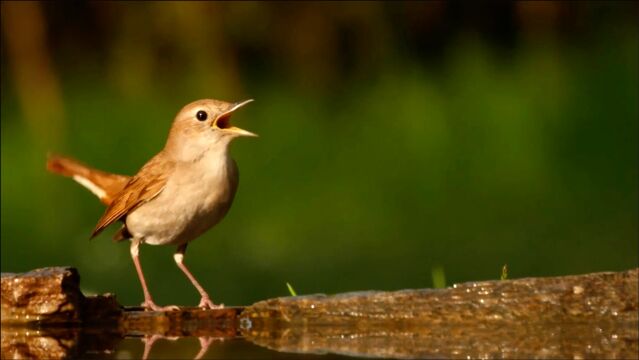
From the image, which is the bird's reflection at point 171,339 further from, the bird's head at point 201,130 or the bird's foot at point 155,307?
the bird's head at point 201,130

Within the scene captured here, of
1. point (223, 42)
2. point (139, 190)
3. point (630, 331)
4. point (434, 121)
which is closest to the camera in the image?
point (630, 331)

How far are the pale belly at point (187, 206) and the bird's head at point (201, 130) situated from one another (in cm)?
14

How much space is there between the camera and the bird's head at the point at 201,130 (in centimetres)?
732

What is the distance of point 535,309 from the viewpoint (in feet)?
19.6

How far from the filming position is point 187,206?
280 inches

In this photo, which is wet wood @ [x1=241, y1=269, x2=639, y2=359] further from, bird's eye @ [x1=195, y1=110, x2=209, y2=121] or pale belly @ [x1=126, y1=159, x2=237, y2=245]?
bird's eye @ [x1=195, y1=110, x2=209, y2=121]

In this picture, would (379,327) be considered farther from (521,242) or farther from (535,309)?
(521,242)

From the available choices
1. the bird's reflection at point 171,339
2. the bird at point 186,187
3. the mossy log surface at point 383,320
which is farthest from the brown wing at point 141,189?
the bird's reflection at point 171,339

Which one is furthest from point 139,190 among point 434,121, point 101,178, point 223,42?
point 223,42

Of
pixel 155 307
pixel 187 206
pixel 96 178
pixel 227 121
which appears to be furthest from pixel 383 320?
pixel 96 178

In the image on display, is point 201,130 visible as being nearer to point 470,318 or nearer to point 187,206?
point 187,206

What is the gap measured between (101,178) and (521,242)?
10.6ft

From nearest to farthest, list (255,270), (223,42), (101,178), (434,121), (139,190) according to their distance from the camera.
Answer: (139,190) → (101,178) → (255,270) → (434,121) → (223,42)

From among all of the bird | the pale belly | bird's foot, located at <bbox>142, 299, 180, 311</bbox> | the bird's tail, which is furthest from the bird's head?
the bird's tail
